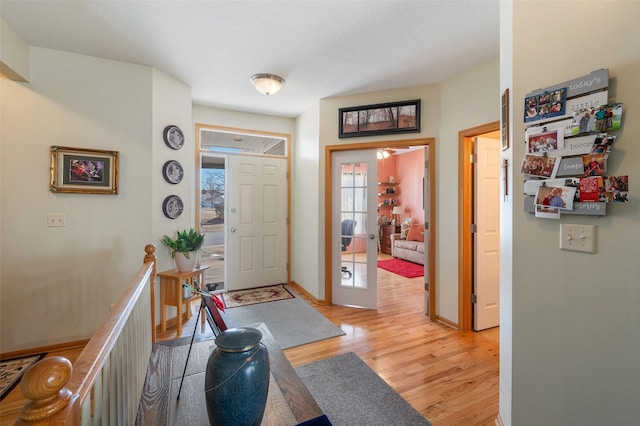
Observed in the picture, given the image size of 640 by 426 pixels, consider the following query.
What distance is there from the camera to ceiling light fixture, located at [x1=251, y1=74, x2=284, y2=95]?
283 centimetres

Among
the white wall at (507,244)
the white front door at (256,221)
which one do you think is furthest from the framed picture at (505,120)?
the white front door at (256,221)

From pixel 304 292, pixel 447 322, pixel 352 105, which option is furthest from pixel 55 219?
pixel 447 322

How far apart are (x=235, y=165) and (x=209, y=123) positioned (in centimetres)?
68

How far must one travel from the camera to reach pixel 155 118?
283cm

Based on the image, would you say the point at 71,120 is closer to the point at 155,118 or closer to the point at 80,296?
the point at 155,118

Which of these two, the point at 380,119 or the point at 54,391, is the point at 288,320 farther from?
the point at 54,391

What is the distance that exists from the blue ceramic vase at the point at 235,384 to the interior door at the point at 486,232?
2714mm

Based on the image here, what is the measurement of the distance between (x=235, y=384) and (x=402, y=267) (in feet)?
17.1

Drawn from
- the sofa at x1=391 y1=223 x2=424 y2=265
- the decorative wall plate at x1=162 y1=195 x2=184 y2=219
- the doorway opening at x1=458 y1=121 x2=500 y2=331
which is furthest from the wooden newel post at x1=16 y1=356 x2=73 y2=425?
the sofa at x1=391 y1=223 x2=424 y2=265

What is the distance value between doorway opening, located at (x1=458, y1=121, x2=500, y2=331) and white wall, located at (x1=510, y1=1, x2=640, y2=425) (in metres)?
1.45

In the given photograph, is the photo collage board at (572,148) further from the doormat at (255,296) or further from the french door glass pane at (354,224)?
Result: the doormat at (255,296)

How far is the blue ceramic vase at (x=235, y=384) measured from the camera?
0.80m

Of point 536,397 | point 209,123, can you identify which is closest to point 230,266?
point 209,123

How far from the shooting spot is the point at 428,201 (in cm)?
317
